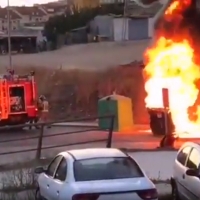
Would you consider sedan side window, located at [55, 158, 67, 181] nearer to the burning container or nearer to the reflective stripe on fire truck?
the burning container

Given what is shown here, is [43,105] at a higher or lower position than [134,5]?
lower

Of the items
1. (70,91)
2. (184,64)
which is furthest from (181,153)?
(70,91)

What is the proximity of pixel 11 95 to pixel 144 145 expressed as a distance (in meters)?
11.1

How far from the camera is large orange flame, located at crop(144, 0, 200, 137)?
97.3 feet

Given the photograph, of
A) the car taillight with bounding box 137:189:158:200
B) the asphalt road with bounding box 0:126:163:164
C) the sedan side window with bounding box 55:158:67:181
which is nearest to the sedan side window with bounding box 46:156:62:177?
the sedan side window with bounding box 55:158:67:181

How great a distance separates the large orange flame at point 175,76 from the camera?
97.3 feet

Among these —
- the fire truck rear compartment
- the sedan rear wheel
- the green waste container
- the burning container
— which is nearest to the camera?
the sedan rear wheel

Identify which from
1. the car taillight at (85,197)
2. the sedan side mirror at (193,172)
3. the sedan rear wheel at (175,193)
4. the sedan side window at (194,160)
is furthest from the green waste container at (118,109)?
the car taillight at (85,197)

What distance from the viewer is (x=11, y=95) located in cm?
3550

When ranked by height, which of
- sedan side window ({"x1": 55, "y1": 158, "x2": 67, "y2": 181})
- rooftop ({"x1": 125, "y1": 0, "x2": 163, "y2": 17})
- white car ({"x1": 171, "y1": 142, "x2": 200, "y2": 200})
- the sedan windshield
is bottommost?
white car ({"x1": 171, "y1": 142, "x2": 200, "y2": 200})

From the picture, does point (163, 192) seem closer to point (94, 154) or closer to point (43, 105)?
point (94, 154)

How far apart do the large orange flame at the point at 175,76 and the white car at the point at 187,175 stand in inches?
582

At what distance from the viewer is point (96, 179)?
11812 millimetres

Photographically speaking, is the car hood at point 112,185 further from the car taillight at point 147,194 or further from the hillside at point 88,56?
the hillside at point 88,56
